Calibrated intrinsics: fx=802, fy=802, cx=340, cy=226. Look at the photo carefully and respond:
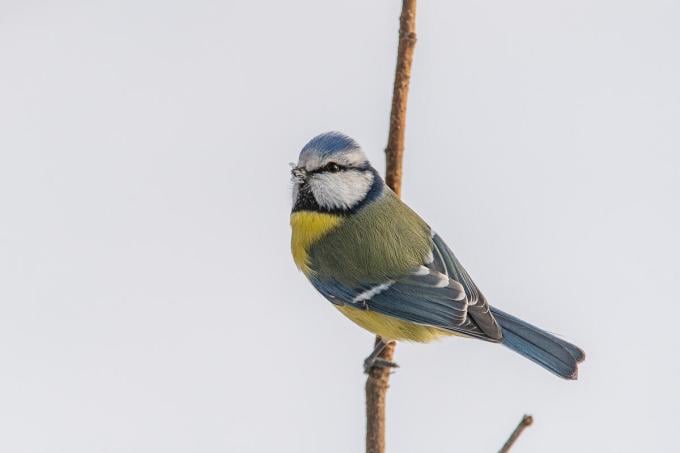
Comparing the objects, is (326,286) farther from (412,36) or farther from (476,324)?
(412,36)

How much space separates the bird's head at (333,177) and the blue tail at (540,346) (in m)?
0.40

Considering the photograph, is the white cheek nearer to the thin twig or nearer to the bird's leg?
the thin twig

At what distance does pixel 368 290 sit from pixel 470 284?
0.24 m

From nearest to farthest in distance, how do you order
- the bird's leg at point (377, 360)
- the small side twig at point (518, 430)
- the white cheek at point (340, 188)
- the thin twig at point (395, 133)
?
the small side twig at point (518, 430) → the thin twig at point (395, 133) → the bird's leg at point (377, 360) → the white cheek at point (340, 188)

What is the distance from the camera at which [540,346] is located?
5.53 ft

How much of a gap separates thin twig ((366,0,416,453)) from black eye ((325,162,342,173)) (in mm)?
106

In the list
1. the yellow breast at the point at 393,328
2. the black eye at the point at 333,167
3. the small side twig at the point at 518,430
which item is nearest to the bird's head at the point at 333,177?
the black eye at the point at 333,167

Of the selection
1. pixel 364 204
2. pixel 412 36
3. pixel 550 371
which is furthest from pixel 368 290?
pixel 412 36

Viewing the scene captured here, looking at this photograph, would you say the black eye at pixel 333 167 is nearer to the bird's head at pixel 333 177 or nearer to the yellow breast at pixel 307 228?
the bird's head at pixel 333 177

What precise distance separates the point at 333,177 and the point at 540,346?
0.56m

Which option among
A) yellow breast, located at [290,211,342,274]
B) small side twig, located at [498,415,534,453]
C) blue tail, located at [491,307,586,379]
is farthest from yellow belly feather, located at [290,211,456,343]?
small side twig, located at [498,415,534,453]

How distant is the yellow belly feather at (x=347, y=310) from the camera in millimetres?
1717

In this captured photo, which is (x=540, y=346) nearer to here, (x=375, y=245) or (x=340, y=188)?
(x=375, y=245)

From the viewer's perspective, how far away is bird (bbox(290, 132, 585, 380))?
1.66m
